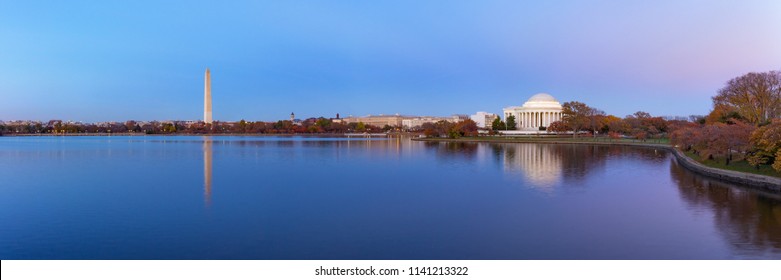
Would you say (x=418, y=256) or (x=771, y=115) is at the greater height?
(x=771, y=115)

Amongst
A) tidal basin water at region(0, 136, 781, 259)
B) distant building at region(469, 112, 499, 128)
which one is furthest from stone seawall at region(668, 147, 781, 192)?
distant building at region(469, 112, 499, 128)

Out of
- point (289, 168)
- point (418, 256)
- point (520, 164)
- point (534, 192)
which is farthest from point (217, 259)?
point (520, 164)

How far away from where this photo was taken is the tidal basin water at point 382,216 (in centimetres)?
923

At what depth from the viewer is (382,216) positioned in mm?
12094

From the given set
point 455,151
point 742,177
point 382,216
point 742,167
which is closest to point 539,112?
point 455,151

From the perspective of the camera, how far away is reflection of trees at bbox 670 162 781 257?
9.75 m

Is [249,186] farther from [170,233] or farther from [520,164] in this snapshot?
[520,164]

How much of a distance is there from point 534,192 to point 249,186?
8.02 meters

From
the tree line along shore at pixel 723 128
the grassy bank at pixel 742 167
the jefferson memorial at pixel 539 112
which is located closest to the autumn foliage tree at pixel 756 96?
the tree line along shore at pixel 723 128

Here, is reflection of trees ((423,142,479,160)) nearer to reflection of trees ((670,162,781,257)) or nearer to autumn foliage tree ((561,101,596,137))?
reflection of trees ((670,162,781,257))

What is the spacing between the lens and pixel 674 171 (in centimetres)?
2319

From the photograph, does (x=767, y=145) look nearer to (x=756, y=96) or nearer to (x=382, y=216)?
(x=382, y=216)

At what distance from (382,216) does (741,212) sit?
7734 millimetres
